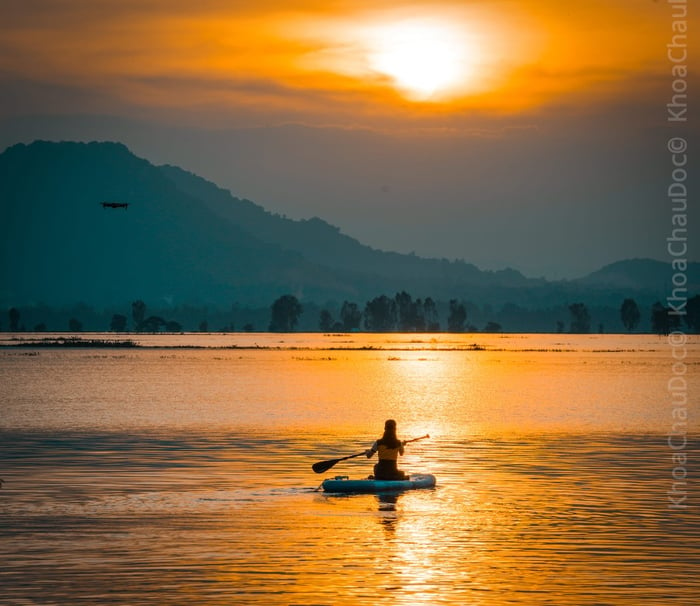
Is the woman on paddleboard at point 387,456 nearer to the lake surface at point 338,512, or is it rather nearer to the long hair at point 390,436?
the long hair at point 390,436

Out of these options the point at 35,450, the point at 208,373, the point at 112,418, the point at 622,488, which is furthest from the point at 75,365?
the point at 622,488

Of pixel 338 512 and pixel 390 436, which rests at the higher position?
pixel 390 436

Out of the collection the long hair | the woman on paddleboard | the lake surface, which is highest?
the long hair

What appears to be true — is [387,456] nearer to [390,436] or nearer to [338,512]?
[390,436]

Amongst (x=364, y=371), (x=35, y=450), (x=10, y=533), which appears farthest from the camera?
(x=364, y=371)

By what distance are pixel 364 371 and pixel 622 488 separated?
452ft

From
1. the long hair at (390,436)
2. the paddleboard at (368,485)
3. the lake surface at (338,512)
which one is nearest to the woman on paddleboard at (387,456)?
the long hair at (390,436)

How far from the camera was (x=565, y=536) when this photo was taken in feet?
109

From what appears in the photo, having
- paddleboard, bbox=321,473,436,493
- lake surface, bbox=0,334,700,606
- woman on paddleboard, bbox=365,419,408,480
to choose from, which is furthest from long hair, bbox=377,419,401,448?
lake surface, bbox=0,334,700,606

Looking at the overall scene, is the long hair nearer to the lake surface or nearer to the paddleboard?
the paddleboard

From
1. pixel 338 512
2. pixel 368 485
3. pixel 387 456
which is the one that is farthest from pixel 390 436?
pixel 338 512

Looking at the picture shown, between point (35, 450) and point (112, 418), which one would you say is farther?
point (112, 418)

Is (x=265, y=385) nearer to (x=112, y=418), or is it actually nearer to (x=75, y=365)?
(x=112, y=418)

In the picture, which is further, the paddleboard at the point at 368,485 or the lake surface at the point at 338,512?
the paddleboard at the point at 368,485
